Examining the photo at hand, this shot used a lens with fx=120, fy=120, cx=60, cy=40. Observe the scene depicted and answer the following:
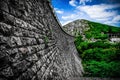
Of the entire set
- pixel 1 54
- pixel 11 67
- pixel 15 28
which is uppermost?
pixel 15 28

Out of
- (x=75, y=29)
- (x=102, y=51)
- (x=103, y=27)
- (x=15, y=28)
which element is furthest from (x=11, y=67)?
(x=103, y=27)

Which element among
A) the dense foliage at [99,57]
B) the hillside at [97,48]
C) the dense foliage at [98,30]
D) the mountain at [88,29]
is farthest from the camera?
the dense foliage at [98,30]

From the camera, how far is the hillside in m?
15.5

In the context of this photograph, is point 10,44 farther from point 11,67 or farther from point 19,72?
point 19,72

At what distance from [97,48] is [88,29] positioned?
11879 mm

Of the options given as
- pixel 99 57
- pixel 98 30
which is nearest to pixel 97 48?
pixel 99 57

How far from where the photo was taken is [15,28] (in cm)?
208

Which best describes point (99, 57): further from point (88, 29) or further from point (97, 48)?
point (88, 29)

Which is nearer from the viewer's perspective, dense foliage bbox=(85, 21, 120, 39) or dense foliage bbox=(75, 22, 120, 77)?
dense foliage bbox=(75, 22, 120, 77)

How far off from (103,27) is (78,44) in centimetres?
1612

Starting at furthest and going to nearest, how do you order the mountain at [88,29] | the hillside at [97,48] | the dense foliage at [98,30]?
the dense foliage at [98,30] → the mountain at [88,29] → the hillside at [97,48]

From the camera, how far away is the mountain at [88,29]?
102 feet

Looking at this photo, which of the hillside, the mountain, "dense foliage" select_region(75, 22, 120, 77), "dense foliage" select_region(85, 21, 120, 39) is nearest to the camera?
"dense foliage" select_region(75, 22, 120, 77)

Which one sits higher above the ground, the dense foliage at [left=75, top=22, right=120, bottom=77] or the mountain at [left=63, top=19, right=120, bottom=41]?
the mountain at [left=63, top=19, right=120, bottom=41]
